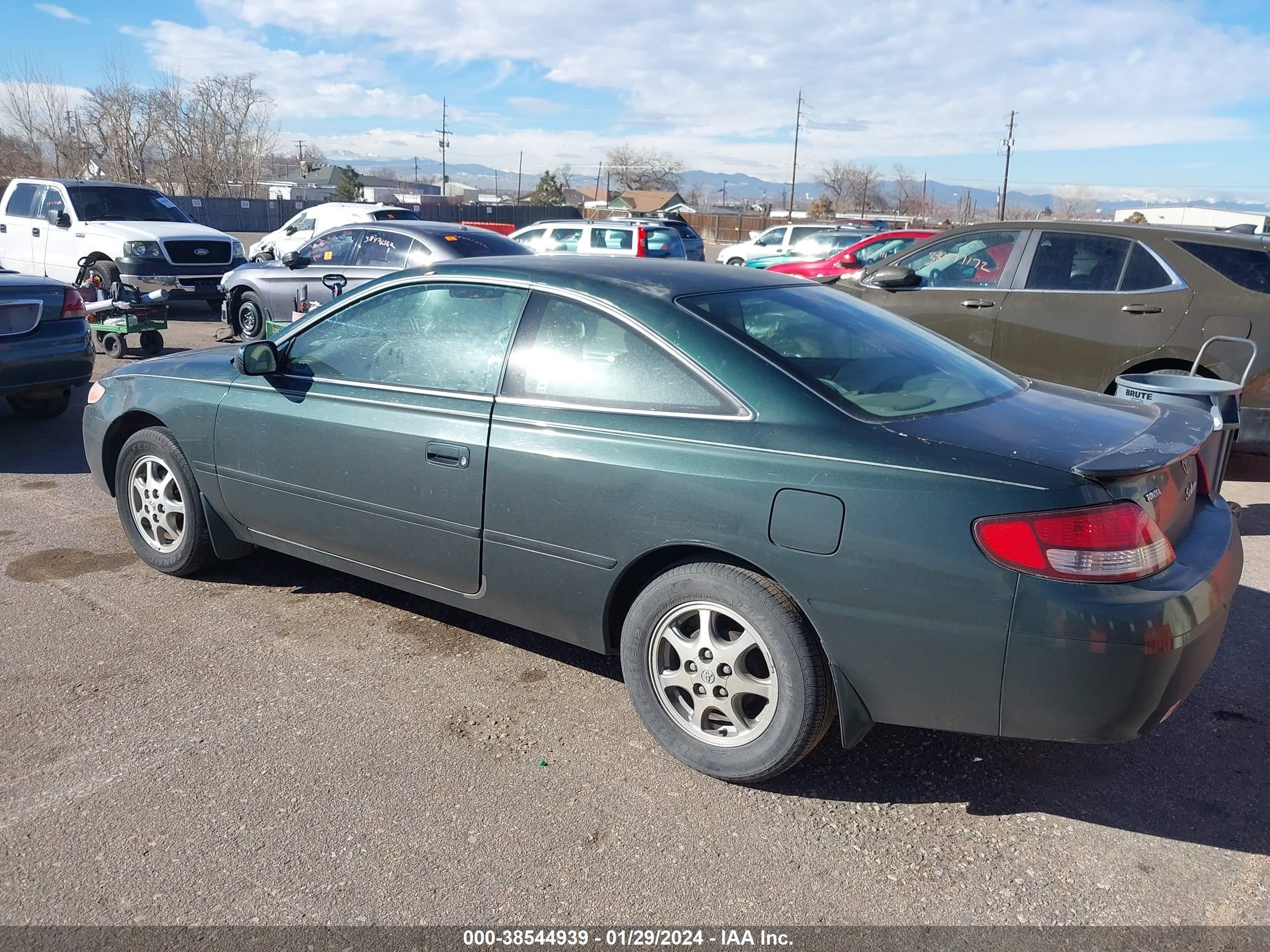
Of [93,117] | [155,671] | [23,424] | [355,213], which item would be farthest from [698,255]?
[93,117]

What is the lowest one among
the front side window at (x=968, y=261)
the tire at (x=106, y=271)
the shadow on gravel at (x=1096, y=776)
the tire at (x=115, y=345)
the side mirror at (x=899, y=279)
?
the shadow on gravel at (x=1096, y=776)

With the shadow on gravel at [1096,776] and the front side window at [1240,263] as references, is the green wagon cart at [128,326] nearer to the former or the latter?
the shadow on gravel at [1096,776]

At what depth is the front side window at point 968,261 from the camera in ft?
24.1

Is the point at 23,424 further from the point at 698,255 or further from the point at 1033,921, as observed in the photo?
the point at 698,255

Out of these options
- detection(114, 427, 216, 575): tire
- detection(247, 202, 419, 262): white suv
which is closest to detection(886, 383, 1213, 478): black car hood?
detection(114, 427, 216, 575): tire

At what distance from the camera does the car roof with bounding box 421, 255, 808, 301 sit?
3479 millimetres

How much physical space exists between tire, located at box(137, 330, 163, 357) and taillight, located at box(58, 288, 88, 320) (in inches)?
121

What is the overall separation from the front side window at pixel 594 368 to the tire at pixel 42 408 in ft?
19.9

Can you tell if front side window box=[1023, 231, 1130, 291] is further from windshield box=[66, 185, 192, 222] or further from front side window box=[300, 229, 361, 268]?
windshield box=[66, 185, 192, 222]

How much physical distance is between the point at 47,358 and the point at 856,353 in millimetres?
6302

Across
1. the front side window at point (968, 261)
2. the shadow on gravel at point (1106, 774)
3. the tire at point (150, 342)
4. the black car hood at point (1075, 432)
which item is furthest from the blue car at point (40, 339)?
the black car hood at point (1075, 432)

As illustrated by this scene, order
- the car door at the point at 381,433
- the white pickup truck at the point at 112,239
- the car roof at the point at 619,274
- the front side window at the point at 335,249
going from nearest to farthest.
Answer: the car roof at the point at 619,274 < the car door at the point at 381,433 < the front side window at the point at 335,249 < the white pickup truck at the point at 112,239

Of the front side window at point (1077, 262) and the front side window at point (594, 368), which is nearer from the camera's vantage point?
the front side window at point (594, 368)

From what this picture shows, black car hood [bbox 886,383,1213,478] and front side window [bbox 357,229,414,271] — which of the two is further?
front side window [bbox 357,229,414,271]
